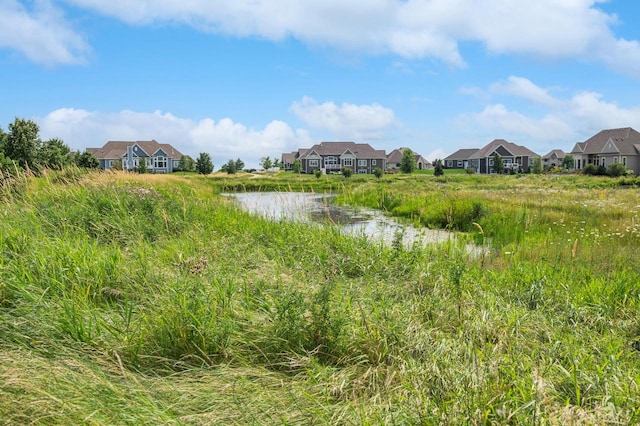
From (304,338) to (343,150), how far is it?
75.1 metres

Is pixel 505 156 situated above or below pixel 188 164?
above

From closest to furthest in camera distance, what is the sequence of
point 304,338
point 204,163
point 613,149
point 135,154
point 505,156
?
point 304,338 → point 613,149 → point 204,163 → point 135,154 → point 505,156

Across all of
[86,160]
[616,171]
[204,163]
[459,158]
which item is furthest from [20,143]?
[459,158]

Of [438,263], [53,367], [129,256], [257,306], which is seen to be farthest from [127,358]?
[438,263]

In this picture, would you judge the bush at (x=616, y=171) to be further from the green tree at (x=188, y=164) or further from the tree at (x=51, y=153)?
the green tree at (x=188, y=164)

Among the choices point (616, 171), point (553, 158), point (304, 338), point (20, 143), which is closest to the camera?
point (304, 338)

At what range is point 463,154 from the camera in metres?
90.9

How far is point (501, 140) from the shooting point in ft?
252

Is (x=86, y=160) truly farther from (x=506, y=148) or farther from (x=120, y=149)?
(x=506, y=148)

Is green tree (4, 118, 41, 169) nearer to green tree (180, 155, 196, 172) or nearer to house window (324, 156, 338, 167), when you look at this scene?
green tree (180, 155, 196, 172)

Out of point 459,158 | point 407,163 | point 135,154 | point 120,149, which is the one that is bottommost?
point 407,163

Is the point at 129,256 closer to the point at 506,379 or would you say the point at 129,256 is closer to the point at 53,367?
the point at 53,367

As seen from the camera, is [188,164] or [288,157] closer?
[188,164]

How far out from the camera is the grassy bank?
2686mm
